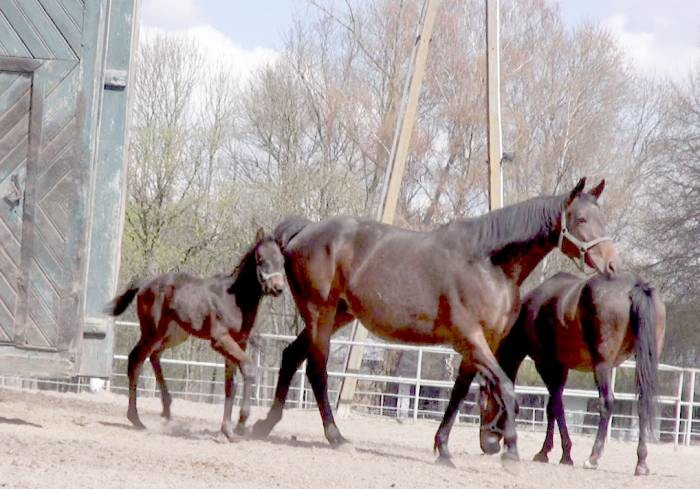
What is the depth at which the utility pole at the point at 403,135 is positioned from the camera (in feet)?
49.2

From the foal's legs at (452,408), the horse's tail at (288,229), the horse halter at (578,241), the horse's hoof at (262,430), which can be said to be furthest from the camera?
the horse's tail at (288,229)

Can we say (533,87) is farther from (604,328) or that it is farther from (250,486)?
(250,486)

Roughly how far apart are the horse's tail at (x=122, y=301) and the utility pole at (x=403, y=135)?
472 centimetres

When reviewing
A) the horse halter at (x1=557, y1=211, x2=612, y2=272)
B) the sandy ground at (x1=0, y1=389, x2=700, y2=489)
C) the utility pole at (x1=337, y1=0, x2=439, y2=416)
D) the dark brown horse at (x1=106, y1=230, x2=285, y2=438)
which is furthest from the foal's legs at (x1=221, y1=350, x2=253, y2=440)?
the utility pole at (x1=337, y1=0, x2=439, y2=416)

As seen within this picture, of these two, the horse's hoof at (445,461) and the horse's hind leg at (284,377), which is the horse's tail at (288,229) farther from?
the horse's hoof at (445,461)

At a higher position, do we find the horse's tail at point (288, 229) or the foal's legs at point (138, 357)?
the horse's tail at point (288, 229)

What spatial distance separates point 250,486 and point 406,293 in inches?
117

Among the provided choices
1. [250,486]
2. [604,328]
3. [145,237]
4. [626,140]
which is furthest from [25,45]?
[626,140]

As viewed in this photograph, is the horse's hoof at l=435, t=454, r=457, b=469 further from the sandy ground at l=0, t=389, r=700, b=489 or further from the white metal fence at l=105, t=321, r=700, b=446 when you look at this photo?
the white metal fence at l=105, t=321, r=700, b=446

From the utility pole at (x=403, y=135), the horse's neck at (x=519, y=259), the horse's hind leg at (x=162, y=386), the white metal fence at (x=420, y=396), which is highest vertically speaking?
the utility pole at (x=403, y=135)

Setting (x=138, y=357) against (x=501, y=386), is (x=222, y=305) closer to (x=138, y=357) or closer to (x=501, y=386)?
(x=138, y=357)

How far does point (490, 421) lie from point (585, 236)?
1746 millimetres

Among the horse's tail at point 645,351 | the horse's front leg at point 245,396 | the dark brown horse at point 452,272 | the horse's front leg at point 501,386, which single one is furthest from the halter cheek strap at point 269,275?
the horse's tail at point 645,351

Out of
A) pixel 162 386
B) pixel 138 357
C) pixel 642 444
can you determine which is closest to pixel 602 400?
pixel 642 444
